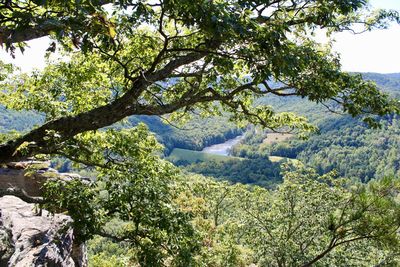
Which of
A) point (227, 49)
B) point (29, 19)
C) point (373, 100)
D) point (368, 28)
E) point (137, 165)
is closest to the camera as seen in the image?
point (29, 19)

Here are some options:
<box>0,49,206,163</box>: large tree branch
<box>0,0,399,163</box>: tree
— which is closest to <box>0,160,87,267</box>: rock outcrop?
<box>0,49,206,163</box>: large tree branch

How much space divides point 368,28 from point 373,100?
298 cm

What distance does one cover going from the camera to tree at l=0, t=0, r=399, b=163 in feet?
12.5

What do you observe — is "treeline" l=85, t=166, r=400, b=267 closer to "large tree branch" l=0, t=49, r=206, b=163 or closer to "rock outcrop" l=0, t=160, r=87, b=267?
"rock outcrop" l=0, t=160, r=87, b=267

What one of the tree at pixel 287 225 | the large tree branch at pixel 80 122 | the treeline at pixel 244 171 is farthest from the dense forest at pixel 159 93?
the treeline at pixel 244 171

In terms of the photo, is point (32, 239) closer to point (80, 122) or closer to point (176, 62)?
point (80, 122)

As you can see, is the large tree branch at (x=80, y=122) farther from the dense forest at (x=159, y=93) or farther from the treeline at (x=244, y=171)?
the treeline at (x=244, y=171)

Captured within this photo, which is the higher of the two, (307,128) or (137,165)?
(307,128)

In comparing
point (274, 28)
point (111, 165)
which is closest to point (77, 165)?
point (111, 165)

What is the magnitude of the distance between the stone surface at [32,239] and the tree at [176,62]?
1.86 m

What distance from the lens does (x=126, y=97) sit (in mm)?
6746

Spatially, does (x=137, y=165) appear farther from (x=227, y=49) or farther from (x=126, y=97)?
(x=227, y=49)

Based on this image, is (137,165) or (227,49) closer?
(227,49)

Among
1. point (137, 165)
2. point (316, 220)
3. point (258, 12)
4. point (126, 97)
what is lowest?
point (316, 220)
